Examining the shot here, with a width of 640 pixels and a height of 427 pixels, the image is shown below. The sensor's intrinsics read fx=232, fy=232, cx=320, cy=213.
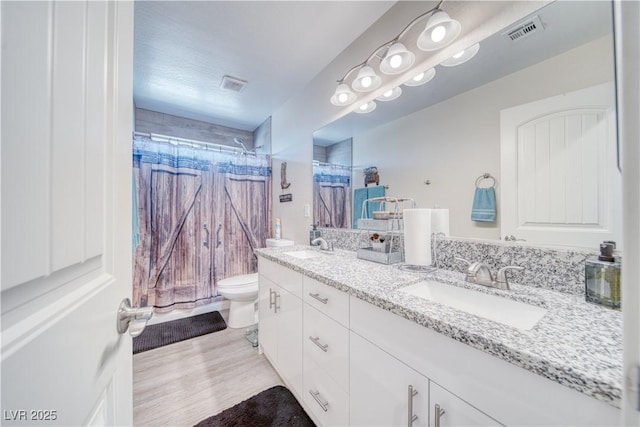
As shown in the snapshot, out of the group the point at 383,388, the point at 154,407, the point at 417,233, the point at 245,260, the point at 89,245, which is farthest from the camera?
the point at 245,260

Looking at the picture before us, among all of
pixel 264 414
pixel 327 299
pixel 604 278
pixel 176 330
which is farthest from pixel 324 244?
pixel 176 330

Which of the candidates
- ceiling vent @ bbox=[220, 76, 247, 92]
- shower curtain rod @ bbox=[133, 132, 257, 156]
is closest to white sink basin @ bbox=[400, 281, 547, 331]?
ceiling vent @ bbox=[220, 76, 247, 92]

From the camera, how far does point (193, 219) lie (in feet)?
8.49

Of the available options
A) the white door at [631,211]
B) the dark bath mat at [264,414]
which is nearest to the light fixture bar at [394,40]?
the white door at [631,211]

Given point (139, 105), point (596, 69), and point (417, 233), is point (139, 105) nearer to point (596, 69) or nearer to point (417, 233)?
point (417, 233)

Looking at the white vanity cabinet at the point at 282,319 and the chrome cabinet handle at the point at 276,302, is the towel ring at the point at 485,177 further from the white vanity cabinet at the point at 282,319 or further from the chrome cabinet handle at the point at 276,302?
the chrome cabinet handle at the point at 276,302

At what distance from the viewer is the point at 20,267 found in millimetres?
244

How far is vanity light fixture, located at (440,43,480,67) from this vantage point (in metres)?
1.08

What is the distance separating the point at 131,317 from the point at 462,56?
1.60 metres

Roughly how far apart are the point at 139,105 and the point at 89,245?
307cm

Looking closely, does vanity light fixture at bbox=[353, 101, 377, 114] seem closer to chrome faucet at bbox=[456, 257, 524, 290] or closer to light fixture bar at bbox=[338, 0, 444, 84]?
light fixture bar at bbox=[338, 0, 444, 84]

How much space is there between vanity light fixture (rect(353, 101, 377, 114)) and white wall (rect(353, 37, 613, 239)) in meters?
0.17

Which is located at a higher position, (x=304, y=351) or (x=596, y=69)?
(x=596, y=69)

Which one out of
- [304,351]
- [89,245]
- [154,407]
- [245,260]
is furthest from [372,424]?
[245,260]
